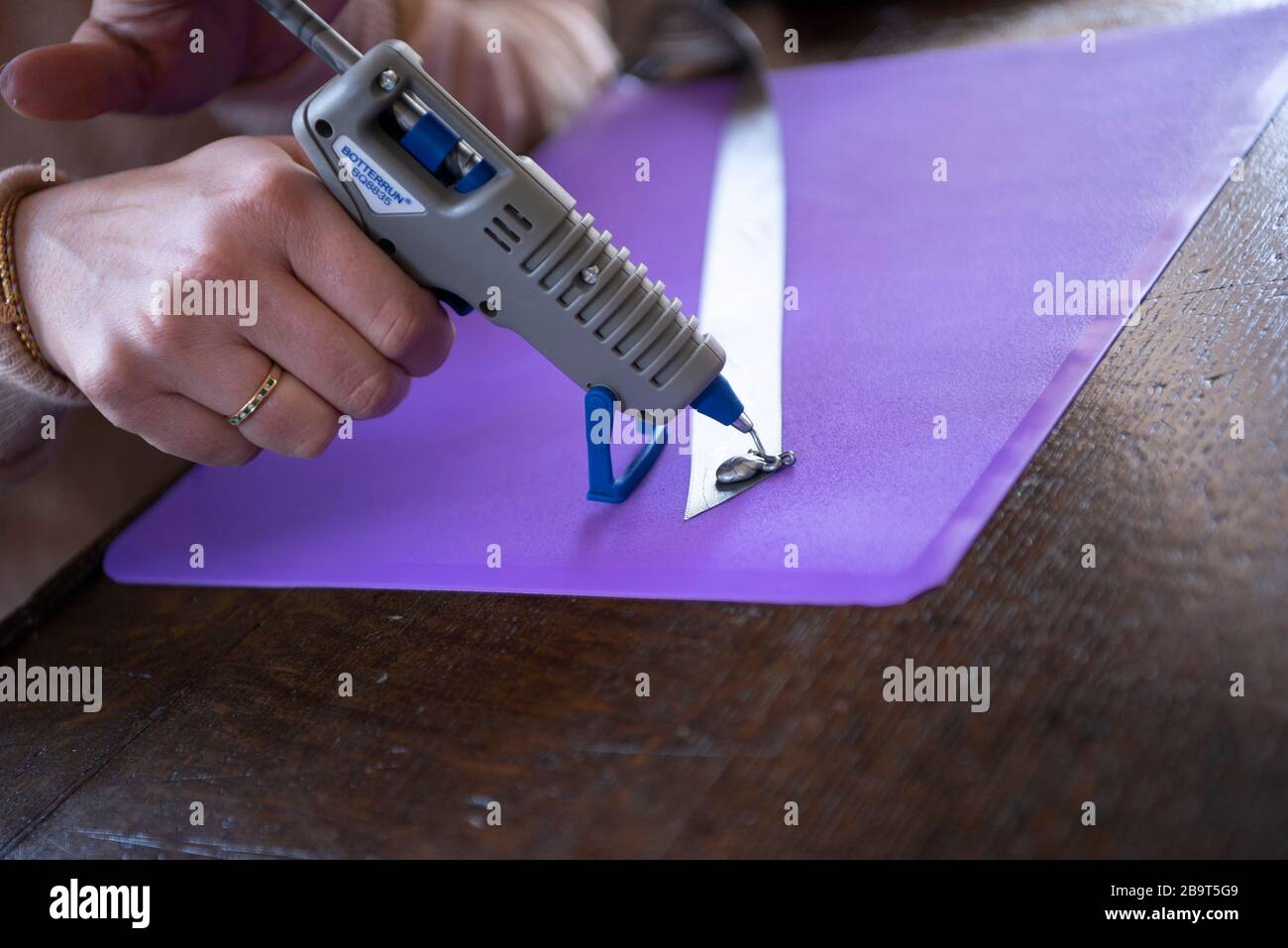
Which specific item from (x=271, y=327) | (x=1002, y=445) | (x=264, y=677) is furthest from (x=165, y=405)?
(x=1002, y=445)

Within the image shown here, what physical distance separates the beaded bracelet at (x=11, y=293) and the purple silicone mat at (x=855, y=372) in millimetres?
163

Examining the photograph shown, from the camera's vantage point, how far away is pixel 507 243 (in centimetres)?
65

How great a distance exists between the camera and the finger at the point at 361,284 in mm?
689

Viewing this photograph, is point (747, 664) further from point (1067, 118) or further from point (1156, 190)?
point (1067, 118)

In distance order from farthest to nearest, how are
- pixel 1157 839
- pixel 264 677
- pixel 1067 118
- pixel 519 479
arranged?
pixel 1067 118
pixel 519 479
pixel 264 677
pixel 1157 839

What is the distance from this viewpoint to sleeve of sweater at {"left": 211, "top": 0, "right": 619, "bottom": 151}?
107 cm

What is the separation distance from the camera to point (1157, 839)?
431 mm

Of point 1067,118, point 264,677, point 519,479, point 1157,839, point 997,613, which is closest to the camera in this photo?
point 1157,839

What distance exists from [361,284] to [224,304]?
0.28ft
